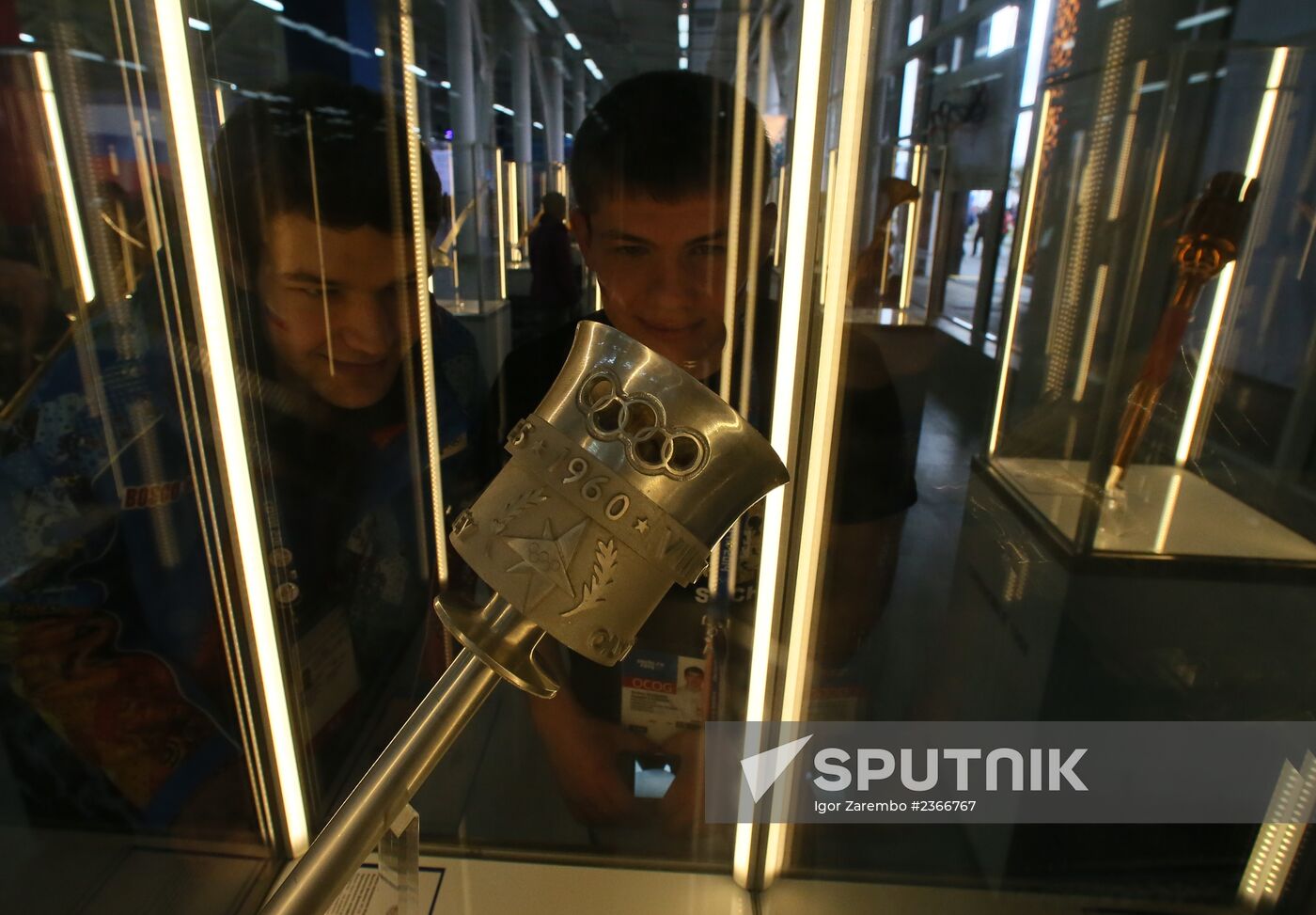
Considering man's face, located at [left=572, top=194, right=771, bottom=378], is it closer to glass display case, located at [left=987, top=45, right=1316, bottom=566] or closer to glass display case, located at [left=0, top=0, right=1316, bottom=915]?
glass display case, located at [left=0, top=0, right=1316, bottom=915]

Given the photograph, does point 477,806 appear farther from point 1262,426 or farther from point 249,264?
point 1262,426

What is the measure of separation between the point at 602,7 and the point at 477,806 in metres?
0.98

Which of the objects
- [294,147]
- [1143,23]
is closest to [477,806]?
[294,147]

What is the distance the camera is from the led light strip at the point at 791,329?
0.58m

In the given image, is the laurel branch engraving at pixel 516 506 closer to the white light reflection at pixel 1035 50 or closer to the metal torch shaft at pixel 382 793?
the metal torch shaft at pixel 382 793

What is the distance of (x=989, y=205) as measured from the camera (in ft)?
2.27

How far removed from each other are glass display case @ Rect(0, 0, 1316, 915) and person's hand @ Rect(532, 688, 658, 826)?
10 centimetres

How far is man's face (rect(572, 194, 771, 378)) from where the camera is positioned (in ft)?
2.29

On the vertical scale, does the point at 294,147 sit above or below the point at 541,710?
above

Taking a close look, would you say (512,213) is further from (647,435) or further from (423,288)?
(647,435)

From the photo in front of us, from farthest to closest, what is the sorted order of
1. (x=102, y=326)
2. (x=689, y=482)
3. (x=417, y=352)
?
(x=417, y=352) → (x=102, y=326) → (x=689, y=482)

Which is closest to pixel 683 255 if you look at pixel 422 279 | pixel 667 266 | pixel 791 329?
pixel 667 266

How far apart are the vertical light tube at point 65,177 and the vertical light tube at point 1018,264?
855 mm

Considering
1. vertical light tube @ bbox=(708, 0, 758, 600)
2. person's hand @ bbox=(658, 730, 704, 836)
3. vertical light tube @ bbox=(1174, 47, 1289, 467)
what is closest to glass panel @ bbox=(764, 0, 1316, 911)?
vertical light tube @ bbox=(1174, 47, 1289, 467)
